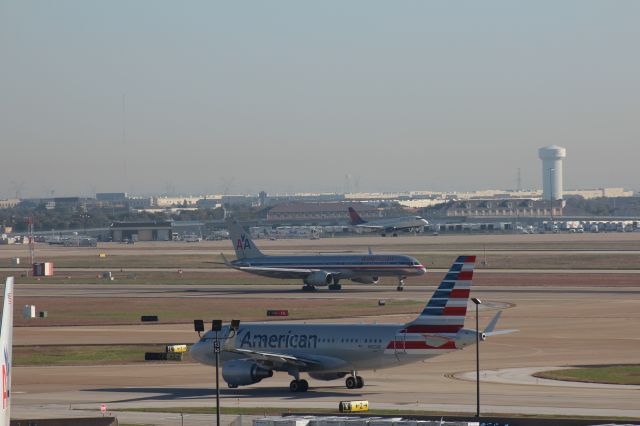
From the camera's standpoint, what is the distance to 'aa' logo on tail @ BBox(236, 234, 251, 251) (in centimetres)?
14375

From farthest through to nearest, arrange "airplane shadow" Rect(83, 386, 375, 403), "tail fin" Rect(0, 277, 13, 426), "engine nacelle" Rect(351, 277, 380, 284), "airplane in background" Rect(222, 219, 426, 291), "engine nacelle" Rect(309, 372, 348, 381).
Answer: "engine nacelle" Rect(351, 277, 380, 284) < "airplane in background" Rect(222, 219, 426, 291) < "engine nacelle" Rect(309, 372, 348, 381) < "airplane shadow" Rect(83, 386, 375, 403) < "tail fin" Rect(0, 277, 13, 426)

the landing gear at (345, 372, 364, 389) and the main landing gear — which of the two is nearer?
the main landing gear

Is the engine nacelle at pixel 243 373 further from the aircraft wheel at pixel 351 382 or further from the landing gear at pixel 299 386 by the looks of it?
the aircraft wheel at pixel 351 382

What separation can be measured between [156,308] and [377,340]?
57581mm

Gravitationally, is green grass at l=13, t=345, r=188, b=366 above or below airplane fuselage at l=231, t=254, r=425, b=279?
below

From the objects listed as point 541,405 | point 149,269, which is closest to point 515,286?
point 149,269

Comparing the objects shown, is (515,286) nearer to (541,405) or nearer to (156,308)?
(156,308)

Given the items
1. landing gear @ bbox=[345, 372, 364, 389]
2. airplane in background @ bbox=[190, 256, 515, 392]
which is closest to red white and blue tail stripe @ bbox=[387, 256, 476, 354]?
airplane in background @ bbox=[190, 256, 515, 392]

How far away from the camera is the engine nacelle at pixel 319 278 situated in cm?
13838

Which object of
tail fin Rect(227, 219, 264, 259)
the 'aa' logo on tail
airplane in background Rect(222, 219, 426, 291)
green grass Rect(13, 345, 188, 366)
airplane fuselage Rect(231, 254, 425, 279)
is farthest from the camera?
tail fin Rect(227, 219, 264, 259)

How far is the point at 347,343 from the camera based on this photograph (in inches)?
2616

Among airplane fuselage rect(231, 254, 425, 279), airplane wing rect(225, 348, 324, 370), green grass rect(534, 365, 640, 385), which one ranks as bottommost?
green grass rect(534, 365, 640, 385)

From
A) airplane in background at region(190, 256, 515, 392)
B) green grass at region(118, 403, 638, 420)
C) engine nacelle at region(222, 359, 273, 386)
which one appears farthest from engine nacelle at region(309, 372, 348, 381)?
green grass at region(118, 403, 638, 420)

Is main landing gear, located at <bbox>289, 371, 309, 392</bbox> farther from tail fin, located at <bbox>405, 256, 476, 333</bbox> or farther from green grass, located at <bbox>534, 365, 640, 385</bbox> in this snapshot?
green grass, located at <bbox>534, 365, 640, 385</bbox>
